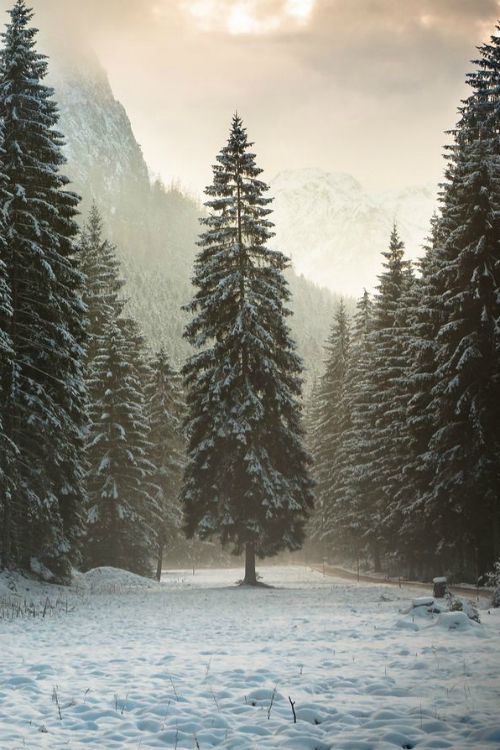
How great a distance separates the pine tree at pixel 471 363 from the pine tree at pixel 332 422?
21.3 m

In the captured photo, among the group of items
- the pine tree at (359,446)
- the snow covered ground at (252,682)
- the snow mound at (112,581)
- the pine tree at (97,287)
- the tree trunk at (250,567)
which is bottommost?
the snow mound at (112,581)

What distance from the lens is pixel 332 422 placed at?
48.2 metres

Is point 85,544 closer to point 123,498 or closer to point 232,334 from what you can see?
point 123,498

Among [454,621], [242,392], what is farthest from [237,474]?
[454,621]

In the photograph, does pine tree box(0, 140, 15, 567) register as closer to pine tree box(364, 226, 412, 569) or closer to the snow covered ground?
the snow covered ground

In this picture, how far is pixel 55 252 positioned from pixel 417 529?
19.2 m

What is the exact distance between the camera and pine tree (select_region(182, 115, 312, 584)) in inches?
961

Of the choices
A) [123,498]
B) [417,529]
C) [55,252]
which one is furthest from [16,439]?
[417,529]

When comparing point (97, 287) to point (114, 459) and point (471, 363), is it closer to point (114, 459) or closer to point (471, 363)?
point (114, 459)

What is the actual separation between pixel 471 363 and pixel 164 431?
2447cm

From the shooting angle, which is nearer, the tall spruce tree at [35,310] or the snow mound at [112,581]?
the tall spruce tree at [35,310]

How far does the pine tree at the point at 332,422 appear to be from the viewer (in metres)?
45.5

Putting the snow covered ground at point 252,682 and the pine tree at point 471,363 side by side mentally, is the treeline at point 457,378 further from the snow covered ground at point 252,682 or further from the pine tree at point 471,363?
the snow covered ground at point 252,682

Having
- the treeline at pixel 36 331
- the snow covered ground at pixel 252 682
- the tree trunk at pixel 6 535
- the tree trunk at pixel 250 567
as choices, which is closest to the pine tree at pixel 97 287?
the treeline at pixel 36 331
